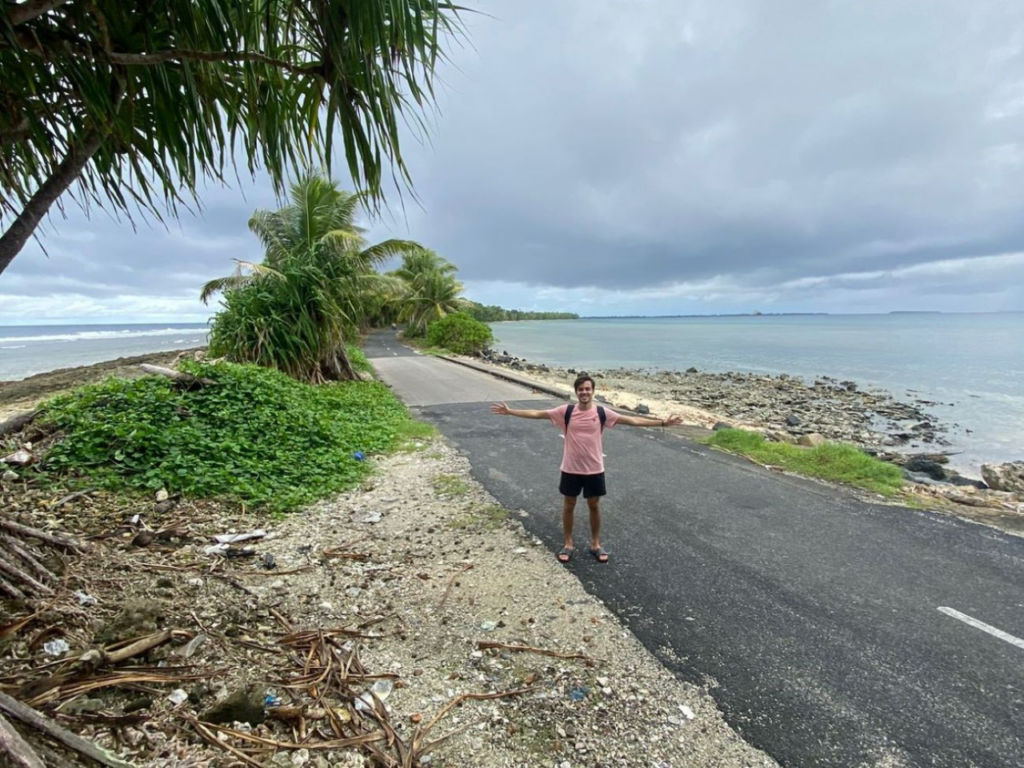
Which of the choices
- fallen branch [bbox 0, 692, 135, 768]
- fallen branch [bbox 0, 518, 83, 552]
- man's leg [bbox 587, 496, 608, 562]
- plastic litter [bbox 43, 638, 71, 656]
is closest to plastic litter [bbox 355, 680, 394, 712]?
fallen branch [bbox 0, 692, 135, 768]

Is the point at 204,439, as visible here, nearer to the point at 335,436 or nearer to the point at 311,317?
the point at 335,436

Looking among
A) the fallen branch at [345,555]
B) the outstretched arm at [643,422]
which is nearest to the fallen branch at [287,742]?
the fallen branch at [345,555]

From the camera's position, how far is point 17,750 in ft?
4.83

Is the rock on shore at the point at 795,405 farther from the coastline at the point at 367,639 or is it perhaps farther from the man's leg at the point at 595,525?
the coastline at the point at 367,639

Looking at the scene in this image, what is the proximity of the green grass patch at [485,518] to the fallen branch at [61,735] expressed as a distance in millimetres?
3222

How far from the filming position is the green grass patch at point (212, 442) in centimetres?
503

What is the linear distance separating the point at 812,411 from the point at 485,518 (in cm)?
1775

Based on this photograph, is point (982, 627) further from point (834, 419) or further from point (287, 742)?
point (834, 419)

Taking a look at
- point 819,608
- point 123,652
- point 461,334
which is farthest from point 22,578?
point 461,334

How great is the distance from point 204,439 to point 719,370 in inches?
1296

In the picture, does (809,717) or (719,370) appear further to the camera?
(719,370)

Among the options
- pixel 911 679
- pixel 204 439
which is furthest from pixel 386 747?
pixel 204 439

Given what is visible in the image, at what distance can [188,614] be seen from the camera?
9.70 feet

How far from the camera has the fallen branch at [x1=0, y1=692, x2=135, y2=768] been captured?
1.67 m
